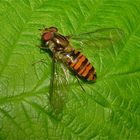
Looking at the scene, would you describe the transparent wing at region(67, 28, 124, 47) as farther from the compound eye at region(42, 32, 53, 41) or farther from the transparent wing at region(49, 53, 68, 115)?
the transparent wing at region(49, 53, 68, 115)

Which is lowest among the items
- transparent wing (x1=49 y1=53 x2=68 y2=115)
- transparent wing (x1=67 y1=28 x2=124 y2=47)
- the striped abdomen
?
transparent wing (x1=49 y1=53 x2=68 y2=115)

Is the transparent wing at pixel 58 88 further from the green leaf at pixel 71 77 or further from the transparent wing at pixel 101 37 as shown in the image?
the transparent wing at pixel 101 37

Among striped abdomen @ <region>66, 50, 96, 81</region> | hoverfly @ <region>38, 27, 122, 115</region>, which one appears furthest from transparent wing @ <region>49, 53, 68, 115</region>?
striped abdomen @ <region>66, 50, 96, 81</region>

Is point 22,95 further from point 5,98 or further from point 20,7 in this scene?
point 20,7

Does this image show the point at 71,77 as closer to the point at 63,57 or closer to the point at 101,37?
the point at 63,57

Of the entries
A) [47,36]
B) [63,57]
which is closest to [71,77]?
[63,57]

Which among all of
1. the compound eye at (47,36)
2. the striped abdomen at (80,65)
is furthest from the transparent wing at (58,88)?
the compound eye at (47,36)
